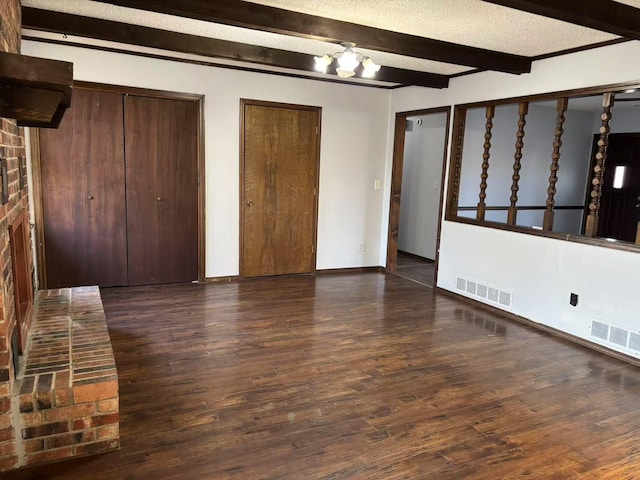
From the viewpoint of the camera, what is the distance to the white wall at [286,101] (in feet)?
15.0

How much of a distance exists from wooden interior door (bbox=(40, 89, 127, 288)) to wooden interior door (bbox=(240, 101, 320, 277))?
1339mm

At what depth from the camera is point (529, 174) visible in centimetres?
667

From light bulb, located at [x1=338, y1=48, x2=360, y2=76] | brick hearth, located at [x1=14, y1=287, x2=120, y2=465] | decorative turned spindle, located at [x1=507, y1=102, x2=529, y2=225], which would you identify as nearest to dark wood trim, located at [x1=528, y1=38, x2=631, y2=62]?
decorative turned spindle, located at [x1=507, y1=102, x2=529, y2=225]

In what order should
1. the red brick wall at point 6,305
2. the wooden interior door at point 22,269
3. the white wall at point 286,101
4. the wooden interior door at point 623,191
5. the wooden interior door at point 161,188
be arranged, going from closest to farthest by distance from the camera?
the red brick wall at point 6,305 → the wooden interior door at point 22,269 → the white wall at point 286,101 → the wooden interior door at point 161,188 → the wooden interior door at point 623,191

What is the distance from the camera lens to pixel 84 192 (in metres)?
4.60

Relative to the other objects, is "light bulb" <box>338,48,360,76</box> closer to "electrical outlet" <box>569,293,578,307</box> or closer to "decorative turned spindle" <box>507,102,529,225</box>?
"decorative turned spindle" <box>507,102,529,225</box>

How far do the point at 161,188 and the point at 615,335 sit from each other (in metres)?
4.36

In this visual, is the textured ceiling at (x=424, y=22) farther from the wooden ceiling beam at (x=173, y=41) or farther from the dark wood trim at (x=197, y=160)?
the dark wood trim at (x=197, y=160)

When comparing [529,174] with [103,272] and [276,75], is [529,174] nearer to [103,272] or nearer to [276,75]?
[276,75]

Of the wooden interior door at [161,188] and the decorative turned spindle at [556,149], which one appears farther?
the wooden interior door at [161,188]

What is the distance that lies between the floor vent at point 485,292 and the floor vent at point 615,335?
85 cm

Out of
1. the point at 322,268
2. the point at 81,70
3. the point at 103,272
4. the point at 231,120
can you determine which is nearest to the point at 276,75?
the point at 231,120

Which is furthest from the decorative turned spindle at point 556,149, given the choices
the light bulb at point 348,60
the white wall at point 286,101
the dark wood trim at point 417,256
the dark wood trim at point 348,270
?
the dark wood trim at point 417,256

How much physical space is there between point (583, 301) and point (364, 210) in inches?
114
